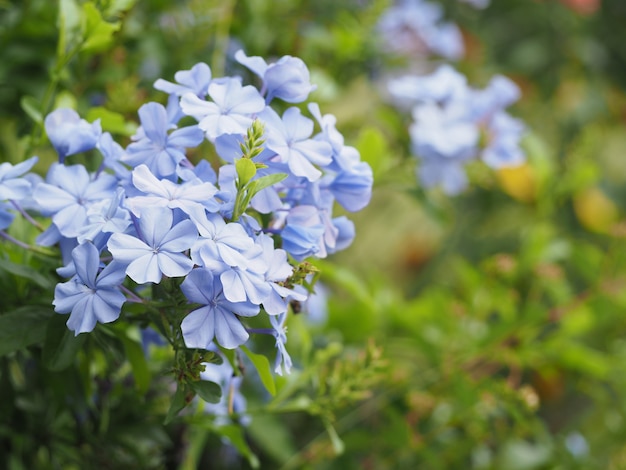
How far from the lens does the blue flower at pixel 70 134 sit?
0.50 meters

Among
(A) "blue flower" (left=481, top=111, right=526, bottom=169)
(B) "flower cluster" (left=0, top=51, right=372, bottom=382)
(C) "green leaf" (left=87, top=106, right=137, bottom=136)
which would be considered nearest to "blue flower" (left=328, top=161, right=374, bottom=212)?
(B) "flower cluster" (left=0, top=51, right=372, bottom=382)

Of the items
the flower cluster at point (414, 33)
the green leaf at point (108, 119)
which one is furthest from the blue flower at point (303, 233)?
the flower cluster at point (414, 33)

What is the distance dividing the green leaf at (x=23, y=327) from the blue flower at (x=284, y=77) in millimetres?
204

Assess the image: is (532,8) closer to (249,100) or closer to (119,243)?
(249,100)

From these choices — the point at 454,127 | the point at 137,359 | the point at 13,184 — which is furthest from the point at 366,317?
the point at 13,184

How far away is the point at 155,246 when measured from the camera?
399 millimetres

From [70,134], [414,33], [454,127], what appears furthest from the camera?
[414,33]

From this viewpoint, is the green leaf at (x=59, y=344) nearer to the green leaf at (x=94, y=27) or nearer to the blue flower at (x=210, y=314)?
the blue flower at (x=210, y=314)

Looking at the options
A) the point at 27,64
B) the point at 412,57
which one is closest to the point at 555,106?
the point at 412,57

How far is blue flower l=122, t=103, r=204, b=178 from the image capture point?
447 mm

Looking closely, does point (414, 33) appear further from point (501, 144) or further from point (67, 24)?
point (67, 24)

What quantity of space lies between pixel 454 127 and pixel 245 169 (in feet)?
1.39

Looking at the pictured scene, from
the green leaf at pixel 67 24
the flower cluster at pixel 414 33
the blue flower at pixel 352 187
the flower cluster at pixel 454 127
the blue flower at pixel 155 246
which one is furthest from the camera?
the flower cluster at pixel 414 33

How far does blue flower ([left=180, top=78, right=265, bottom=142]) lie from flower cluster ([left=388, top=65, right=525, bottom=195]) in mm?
345
